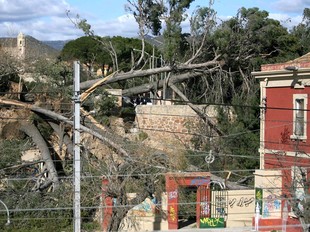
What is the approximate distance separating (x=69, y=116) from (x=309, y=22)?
2716cm

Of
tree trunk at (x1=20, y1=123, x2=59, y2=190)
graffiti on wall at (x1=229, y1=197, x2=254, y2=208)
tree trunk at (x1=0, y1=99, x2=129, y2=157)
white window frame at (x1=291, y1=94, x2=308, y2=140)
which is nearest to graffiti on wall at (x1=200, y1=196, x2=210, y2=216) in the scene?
graffiti on wall at (x1=229, y1=197, x2=254, y2=208)

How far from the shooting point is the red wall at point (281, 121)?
2075 centimetres

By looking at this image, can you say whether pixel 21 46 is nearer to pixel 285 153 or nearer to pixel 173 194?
pixel 173 194

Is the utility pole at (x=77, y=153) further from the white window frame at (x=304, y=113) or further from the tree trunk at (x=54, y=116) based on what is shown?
the white window frame at (x=304, y=113)

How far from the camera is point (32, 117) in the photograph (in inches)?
883

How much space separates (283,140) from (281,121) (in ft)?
2.04

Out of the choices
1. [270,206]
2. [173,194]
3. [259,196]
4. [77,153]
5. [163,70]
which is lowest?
[270,206]

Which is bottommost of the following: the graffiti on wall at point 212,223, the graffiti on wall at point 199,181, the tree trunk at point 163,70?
the graffiti on wall at point 212,223

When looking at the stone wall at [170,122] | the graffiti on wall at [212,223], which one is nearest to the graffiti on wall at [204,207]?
the graffiti on wall at [212,223]

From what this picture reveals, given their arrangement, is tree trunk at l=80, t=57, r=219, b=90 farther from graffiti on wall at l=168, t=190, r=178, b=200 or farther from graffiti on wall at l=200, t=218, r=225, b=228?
graffiti on wall at l=168, t=190, r=178, b=200

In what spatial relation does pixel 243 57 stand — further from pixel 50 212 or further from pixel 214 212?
pixel 50 212

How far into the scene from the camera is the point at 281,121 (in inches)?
851

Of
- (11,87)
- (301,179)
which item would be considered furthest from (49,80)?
(301,179)

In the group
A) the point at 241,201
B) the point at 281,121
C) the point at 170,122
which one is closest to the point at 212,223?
the point at 241,201
